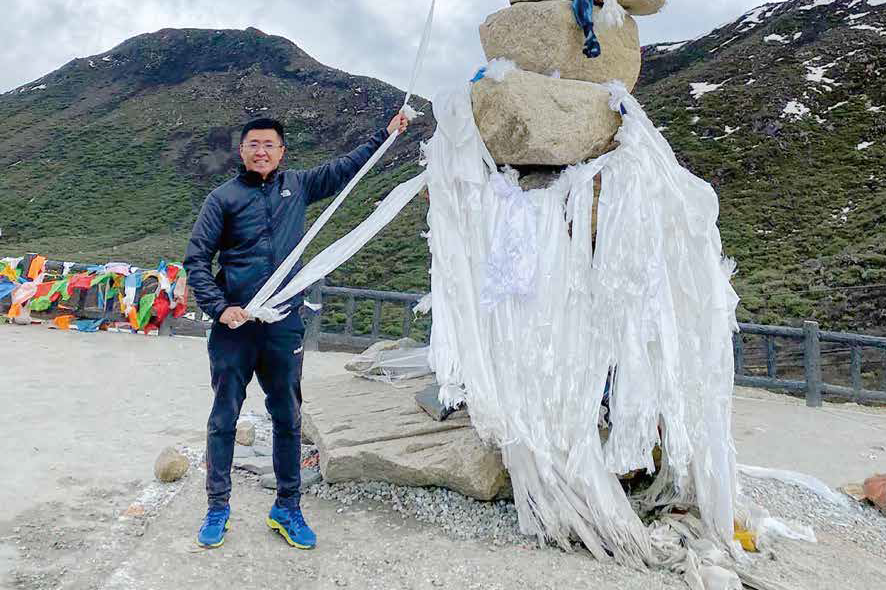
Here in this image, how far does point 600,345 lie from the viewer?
270 centimetres

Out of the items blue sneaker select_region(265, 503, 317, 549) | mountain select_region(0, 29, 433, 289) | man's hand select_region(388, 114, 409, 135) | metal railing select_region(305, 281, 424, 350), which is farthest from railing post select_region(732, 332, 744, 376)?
mountain select_region(0, 29, 433, 289)

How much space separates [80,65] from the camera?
59688 millimetres

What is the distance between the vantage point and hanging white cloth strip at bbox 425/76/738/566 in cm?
259

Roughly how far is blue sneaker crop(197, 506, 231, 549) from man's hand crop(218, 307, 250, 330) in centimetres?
80

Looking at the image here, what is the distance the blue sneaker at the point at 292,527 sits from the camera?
254 centimetres

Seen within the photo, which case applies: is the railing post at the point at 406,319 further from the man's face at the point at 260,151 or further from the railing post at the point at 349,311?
the man's face at the point at 260,151

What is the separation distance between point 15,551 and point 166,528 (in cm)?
57

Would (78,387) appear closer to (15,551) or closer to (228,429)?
(15,551)

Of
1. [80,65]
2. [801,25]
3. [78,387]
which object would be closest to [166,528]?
[78,387]

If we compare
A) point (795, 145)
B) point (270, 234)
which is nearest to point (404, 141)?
point (795, 145)

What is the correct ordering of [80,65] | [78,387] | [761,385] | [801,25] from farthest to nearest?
[80,65] < [801,25] < [761,385] < [78,387]

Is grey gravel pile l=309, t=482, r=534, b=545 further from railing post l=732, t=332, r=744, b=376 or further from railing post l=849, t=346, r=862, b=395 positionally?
railing post l=849, t=346, r=862, b=395

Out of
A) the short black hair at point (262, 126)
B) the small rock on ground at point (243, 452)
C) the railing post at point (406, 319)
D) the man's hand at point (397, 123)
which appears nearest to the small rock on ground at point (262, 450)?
the small rock on ground at point (243, 452)

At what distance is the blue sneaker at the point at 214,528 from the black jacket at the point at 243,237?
84 cm
